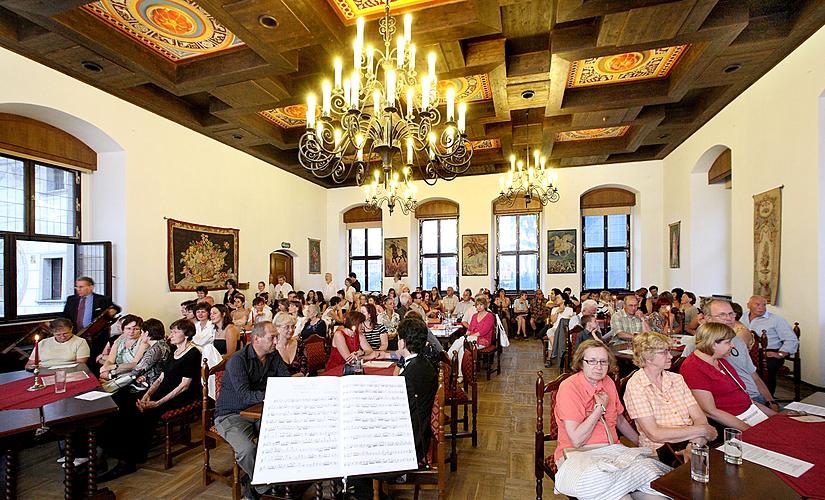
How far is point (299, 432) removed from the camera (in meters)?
1.71

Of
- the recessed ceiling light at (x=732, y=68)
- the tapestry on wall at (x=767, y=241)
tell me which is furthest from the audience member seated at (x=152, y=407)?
the recessed ceiling light at (x=732, y=68)

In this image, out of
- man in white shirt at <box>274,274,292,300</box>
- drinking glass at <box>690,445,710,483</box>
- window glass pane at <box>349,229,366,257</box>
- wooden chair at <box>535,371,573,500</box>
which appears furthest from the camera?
window glass pane at <box>349,229,366,257</box>

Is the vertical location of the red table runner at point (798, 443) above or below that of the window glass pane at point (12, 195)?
below

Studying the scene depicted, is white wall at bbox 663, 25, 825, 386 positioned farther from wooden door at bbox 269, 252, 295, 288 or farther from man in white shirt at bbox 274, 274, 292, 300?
wooden door at bbox 269, 252, 295, 288

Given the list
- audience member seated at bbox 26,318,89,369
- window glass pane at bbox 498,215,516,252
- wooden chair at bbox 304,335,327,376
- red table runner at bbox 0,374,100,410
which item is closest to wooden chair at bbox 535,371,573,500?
wooden chair at bbox 304,335,327,376

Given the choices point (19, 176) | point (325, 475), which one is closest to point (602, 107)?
point (325, 475)

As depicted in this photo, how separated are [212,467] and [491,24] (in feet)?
16.6

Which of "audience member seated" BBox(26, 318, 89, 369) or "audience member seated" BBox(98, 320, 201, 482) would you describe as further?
"audience member seated" BBox(26, 318, 89, 369)

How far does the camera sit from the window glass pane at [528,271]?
11.5m

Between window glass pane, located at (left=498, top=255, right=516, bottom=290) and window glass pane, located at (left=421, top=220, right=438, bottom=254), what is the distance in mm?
2056

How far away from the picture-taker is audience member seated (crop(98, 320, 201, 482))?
3480 millimetres

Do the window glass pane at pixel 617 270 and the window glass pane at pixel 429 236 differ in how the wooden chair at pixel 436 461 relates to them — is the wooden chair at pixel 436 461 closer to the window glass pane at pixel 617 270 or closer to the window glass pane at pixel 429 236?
the window glass pane at pixel 429 236

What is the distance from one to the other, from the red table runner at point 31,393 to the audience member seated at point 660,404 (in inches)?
158

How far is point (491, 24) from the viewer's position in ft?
13.9
